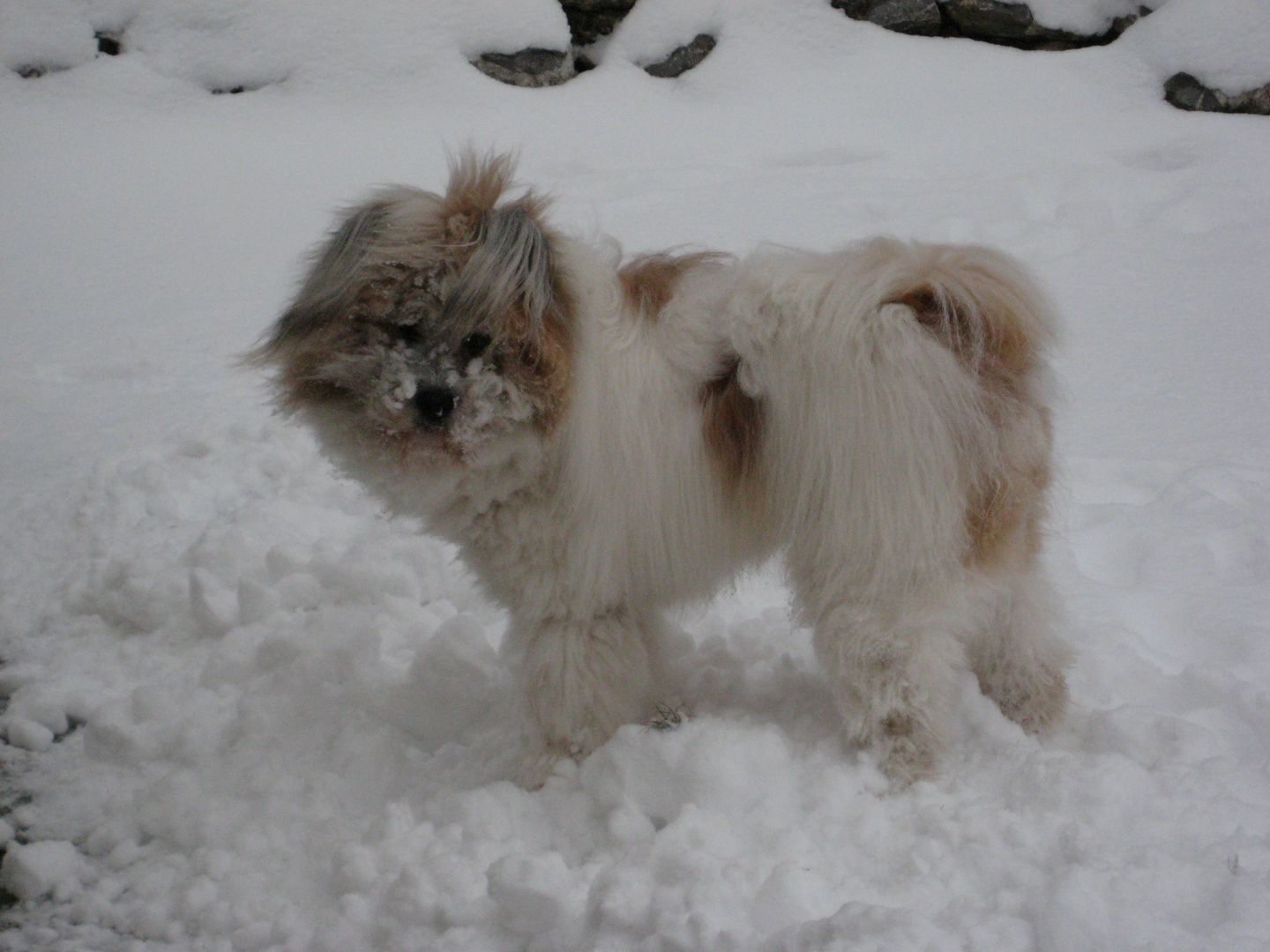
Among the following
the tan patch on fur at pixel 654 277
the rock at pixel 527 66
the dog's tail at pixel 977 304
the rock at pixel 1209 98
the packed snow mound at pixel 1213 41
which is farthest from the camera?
the rock at pixel 527 66

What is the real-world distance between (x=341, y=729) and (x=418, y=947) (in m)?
0.88

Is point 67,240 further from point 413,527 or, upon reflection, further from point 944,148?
point 944,148

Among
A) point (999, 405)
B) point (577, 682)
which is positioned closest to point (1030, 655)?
point (999, 405)

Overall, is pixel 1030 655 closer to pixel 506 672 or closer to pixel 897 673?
pixel 897 673

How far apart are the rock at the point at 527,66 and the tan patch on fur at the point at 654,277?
6265 millimetres

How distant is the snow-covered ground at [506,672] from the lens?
197cm

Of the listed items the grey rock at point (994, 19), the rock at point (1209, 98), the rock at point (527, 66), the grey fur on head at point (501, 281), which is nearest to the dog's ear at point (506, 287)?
the grey fur on head at point (501, 281)

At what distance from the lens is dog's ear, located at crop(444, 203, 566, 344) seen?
2.18 meters

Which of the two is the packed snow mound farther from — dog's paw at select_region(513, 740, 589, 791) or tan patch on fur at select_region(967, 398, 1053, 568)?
dog's paw at select_region(513, 740, 589, 791)

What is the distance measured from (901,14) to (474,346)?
775 cm

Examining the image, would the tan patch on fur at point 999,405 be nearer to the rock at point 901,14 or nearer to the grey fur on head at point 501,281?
the grey fur on head at point 501,281

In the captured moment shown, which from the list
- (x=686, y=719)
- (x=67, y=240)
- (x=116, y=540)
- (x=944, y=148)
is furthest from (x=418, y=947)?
(x=944, y=148)

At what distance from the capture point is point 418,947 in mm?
1972

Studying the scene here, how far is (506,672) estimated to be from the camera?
2.98 meters
